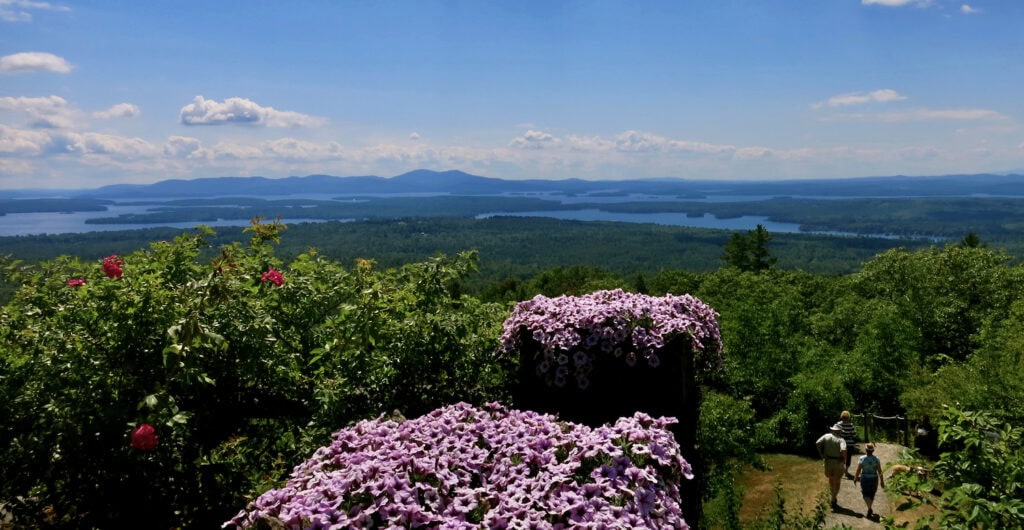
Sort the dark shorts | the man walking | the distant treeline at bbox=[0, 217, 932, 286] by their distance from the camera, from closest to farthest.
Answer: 1. the dark shorts
2. the man walking
3. the distant treeline at bbox=[0, 217, 932, 286]

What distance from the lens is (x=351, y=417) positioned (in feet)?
15.4

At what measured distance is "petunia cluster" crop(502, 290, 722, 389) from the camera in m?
4.65

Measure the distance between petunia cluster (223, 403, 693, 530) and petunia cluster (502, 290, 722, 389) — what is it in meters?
1.32

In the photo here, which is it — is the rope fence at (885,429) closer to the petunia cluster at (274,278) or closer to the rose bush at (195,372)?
the rose bush at (195,372)

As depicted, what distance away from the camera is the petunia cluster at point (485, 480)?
252 cm

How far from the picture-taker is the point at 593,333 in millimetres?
4703

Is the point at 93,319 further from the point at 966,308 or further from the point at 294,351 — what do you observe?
the point at 966,308

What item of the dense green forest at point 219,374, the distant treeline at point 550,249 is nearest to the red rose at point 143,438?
the dense green forest at point 219,374

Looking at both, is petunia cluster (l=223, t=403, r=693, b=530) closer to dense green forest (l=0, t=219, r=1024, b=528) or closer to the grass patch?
dense green forest (l=0, t=219, r=1024, b=528)

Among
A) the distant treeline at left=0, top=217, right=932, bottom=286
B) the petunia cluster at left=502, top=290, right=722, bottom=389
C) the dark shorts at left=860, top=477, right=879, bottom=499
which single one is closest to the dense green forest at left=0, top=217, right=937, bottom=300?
the distant treeline at left=0, top=217, right=932, bottom=286

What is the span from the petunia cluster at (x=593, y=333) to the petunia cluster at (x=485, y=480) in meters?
1.32

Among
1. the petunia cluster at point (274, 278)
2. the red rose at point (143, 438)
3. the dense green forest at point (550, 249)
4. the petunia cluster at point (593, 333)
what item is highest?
the petunia cluster at point (274, 278)

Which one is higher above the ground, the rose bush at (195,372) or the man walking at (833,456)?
the rose bush at (195,372)

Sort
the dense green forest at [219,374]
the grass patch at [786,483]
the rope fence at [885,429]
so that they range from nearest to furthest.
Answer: the dense green forest at [219,374], the grass patch at [786,483], the rope fence at [885,429]
